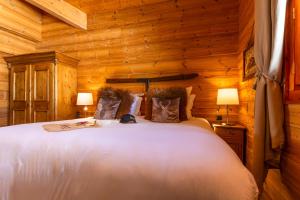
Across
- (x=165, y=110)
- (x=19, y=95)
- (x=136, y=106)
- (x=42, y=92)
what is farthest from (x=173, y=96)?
(x=19, y=95)

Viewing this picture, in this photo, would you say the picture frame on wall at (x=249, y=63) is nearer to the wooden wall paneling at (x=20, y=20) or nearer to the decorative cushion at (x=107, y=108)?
the decorative cushion at (x=107, y=108)

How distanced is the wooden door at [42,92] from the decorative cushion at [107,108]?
114cm

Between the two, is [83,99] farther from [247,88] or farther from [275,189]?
[275,189]

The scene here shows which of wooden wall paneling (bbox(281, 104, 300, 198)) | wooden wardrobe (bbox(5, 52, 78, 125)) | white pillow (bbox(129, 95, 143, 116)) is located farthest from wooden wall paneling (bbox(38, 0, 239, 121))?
wooden wall paneling (bbox(281, 104, 300, 198))

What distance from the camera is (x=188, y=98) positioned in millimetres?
2645

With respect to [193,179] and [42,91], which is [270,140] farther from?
[42,91]

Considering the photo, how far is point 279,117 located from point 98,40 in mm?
3238

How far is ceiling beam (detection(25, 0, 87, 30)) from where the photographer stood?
2.91 meters

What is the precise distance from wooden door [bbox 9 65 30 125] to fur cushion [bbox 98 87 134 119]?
165 centimetres

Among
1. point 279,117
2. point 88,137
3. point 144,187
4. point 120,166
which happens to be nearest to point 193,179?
point 144,187

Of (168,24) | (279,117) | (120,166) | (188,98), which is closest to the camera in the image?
(120,166)

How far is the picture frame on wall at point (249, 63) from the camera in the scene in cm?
220

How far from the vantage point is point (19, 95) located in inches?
142

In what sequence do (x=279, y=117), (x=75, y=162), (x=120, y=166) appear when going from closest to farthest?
1. (x=120, y=166)
2. (x=75, y=162)
3. (x=279, y=117)
